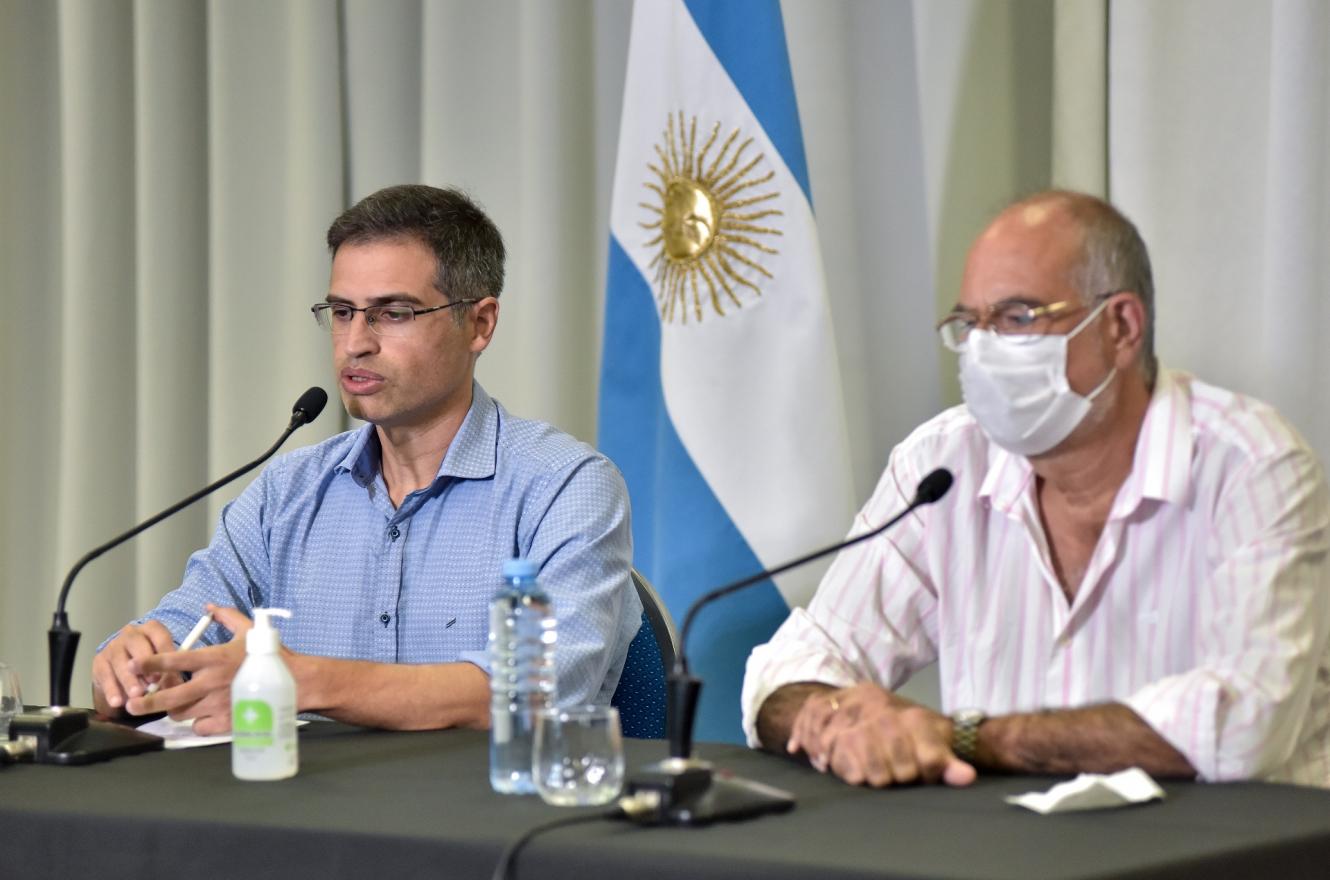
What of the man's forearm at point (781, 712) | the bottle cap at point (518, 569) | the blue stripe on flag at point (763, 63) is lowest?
the man's forearm at point (781, 712)

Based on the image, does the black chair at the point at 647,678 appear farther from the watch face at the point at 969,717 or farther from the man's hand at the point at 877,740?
the watch face at the point at 969,717

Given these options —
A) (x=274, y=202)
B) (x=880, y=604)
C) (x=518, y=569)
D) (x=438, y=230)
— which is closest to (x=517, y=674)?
(x=518, y=569)

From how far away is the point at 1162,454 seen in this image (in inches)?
76.9

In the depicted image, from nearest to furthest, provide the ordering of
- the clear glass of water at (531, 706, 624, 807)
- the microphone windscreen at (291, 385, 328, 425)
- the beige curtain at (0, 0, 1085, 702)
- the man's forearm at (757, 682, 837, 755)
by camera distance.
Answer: the clear glass of water at (531, 706, 624, 807) < the man's forearm at (757, 682, 837, 755) < the microphone windscreen at (291, 385, 328, 425) < the beige curtain at (0, 0, 1085, 702)

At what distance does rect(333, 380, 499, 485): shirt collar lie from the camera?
2504 mm

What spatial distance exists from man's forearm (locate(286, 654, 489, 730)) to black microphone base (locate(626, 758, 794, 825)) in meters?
0.64

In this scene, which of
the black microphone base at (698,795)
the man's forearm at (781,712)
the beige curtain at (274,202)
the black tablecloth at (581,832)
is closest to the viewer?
the black tablecloth at (581,832)

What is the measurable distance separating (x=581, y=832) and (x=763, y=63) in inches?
80.5

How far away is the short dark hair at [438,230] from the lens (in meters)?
2.58

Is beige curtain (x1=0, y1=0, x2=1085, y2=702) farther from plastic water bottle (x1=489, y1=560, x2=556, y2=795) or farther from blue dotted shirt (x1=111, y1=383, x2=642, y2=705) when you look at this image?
plastic water bottle (x1=489, y1=560, x2=556, y2=795)

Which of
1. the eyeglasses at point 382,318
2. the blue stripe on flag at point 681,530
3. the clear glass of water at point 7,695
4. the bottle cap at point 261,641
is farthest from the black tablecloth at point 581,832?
the blue stripe on flag at point 681,530

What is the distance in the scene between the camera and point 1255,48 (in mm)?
2854

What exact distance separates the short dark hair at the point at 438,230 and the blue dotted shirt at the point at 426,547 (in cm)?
19

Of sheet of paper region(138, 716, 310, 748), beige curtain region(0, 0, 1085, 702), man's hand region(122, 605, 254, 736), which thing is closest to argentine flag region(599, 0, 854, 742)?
beige curtain region(0, 0, 1085, 702)
